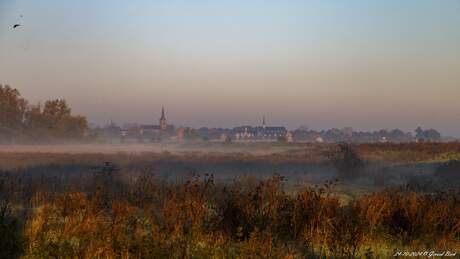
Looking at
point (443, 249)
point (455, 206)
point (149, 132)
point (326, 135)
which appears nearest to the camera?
point (443, 249)

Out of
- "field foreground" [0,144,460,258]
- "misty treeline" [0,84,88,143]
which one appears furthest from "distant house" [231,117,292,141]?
"field foreground" [0,144,460,258]

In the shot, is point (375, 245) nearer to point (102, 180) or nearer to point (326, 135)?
point (102, 180)

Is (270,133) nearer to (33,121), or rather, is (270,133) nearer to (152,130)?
(152,130)

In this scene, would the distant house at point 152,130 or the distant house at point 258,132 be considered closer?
the distant house at point 152,130

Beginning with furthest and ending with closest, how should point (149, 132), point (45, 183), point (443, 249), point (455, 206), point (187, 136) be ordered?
point (149, 132) < point (187, 136) < point (45, 183) < point (455, 206) < point (443, 249)

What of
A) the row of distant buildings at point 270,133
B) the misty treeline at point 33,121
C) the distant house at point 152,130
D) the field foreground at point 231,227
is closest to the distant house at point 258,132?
the row of distant buildings at point 270,133

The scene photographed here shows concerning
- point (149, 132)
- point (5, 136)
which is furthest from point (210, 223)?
point (149, 132)

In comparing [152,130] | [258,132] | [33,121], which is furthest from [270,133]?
[33,121]

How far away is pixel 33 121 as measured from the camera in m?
73.4

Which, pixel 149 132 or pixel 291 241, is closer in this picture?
pixel 291 241

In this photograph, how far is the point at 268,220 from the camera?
8.43 m

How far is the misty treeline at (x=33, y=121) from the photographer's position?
70.8 meters

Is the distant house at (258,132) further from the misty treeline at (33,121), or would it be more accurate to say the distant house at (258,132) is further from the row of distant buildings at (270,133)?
the misty treeline at (33,121)

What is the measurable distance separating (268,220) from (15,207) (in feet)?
20.2
